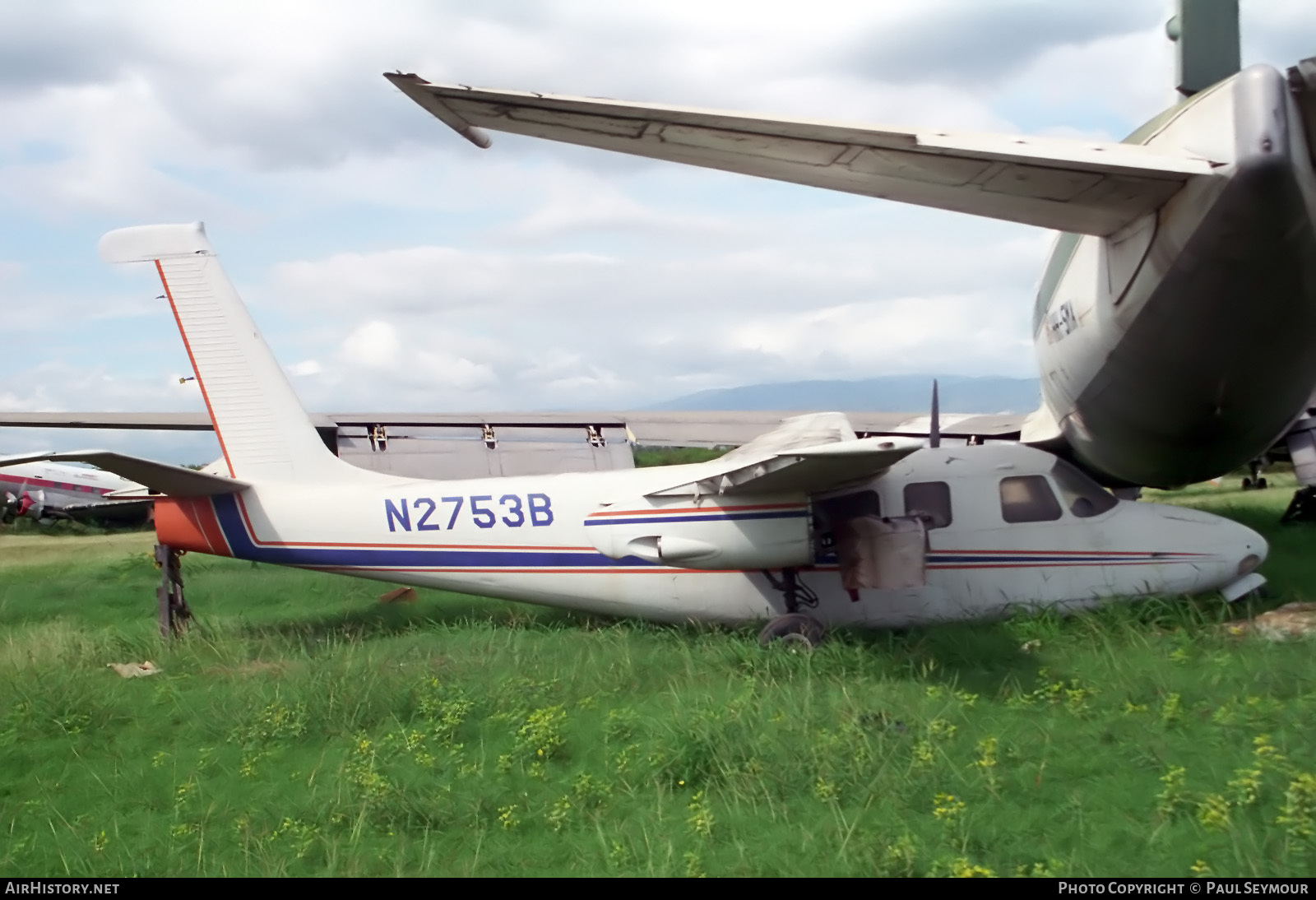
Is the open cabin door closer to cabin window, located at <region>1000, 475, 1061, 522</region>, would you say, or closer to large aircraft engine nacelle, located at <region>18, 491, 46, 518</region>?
cabin window, located at <region>1000, 475, 1061, 522</region>

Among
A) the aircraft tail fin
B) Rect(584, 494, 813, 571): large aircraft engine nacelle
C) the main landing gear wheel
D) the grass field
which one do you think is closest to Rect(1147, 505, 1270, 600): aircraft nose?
the grass field

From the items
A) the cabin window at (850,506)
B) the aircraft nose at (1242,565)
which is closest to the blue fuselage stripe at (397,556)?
the cabin window at (850,506)

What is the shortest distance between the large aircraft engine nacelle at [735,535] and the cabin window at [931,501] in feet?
4.48

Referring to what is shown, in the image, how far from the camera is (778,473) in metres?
9.27

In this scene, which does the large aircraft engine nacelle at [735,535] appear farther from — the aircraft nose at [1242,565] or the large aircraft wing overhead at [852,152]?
the aircraft nose at [1242,565]

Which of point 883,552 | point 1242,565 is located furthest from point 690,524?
point 1242,565

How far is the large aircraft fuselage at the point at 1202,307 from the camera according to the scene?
6406 millimetres

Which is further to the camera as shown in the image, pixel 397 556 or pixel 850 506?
pixel 397 556

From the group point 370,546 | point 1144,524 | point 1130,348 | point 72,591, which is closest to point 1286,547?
point 1144,524

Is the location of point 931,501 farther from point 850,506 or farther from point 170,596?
point 170,596

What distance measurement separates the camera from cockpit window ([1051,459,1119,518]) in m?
10.5

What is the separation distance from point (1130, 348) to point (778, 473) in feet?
10.2

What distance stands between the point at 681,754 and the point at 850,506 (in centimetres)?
457

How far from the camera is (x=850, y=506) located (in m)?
10.6
